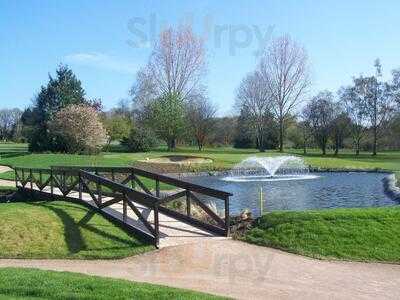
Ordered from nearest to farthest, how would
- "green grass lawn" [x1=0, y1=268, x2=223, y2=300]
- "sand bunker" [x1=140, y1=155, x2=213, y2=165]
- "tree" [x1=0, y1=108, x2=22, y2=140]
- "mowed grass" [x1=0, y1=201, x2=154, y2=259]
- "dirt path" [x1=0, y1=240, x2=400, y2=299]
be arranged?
1. "green grass lawn" [x1=0, y1=268, x2=223, y2=300]
2. "dirt path" [x1=0, y1=240, x2=400, y2=299]
3. "mowed grass" [x1=0, y1=201, x2=154, y2=259]
4. "sand bunker" [x1=140, y1=155, x2=213, y2=165]
5. "tree" [x1=0, y1=108, x2=22, y2=140]

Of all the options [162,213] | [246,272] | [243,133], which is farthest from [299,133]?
[246,272]

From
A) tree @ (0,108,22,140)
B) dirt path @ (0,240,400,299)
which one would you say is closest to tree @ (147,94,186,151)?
tree @ (0,108,22,140)

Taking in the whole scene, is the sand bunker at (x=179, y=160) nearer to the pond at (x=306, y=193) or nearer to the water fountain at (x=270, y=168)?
the water fountain at (x=270, y=168)

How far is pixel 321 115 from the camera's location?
229 ft

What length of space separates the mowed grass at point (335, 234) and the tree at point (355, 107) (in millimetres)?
54004

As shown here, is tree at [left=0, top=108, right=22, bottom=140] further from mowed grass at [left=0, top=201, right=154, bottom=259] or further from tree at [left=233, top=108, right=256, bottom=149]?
mowed grass at [left=0, top=201, right=154, bottom=259]

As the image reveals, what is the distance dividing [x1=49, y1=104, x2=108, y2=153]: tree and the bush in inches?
335

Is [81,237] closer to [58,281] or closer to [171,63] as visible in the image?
[58,281]

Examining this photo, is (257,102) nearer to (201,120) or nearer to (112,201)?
(201,120)

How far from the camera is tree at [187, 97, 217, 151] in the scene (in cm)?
7638

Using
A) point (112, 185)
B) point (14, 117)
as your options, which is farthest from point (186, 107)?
point (14, 117)

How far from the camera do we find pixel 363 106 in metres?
65.2

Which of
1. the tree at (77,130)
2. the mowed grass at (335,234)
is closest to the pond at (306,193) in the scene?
the mowed grass at (335,234)

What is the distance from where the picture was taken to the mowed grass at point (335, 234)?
1133 centimetres
